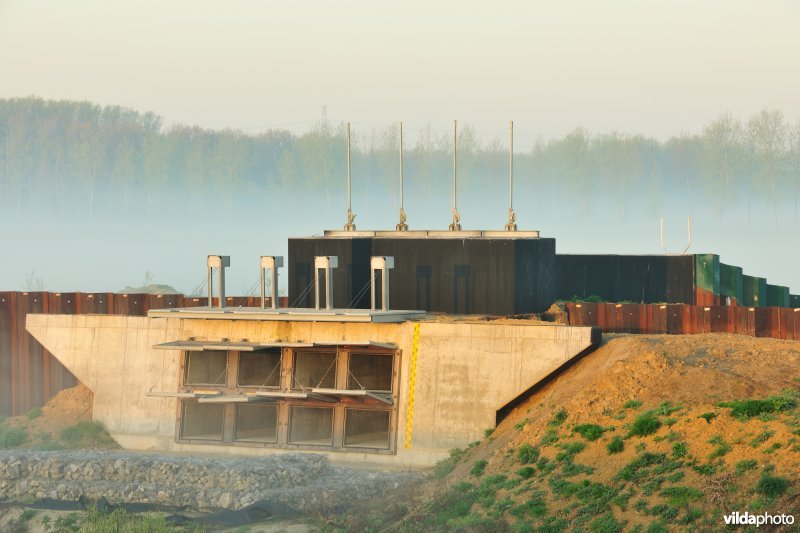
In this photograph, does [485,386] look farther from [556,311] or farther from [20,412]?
[20,412]

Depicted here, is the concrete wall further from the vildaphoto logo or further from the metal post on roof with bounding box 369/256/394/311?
the vildaphoto logo

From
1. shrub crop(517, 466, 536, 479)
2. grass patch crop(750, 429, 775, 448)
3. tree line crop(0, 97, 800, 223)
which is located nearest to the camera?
grass patch crop(750, 429, 775, 448)

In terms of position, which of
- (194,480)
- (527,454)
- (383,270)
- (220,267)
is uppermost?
(220,267)

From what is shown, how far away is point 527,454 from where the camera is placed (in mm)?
42406

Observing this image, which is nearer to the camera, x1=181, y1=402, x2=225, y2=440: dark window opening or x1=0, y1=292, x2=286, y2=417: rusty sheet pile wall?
x1=181, y1=402, x2=225, y2=440: dark window opening

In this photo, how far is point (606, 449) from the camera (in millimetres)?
40688

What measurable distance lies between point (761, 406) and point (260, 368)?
73.7 ft

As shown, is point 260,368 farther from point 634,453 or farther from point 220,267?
point 634,453

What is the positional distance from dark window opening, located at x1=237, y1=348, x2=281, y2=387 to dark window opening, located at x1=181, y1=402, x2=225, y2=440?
1565mm

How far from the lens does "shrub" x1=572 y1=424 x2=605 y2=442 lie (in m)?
41.6

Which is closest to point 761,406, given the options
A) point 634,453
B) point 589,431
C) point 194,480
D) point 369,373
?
point 634,453

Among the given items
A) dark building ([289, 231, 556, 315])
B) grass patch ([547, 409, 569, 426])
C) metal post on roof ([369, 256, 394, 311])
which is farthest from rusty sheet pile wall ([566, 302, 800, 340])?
grass patch ([547, 409, 569, 426])

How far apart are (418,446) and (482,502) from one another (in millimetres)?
9611

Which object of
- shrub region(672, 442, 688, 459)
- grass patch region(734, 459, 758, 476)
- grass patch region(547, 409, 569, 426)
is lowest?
grass patch region(734, 459, 758, 476)
